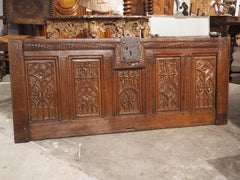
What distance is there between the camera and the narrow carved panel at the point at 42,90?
1.95 m

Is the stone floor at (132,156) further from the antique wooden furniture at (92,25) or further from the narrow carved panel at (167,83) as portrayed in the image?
the antique wooden furniture at (92,25)

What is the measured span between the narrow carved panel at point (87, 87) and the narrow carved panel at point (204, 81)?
27.8 inches

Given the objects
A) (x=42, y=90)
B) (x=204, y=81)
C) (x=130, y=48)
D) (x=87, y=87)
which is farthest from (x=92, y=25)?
(x=204, y=81)

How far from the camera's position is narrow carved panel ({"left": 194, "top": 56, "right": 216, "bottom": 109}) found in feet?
7.22

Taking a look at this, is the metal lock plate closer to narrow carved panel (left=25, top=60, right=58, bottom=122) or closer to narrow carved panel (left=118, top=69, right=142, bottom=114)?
narrow carved panel (left=118, top=69, right=142, bottom=114)

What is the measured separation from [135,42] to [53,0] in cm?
244

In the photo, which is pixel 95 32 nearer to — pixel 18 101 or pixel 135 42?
pixel 135 42

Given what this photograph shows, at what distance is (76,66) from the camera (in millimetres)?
2016

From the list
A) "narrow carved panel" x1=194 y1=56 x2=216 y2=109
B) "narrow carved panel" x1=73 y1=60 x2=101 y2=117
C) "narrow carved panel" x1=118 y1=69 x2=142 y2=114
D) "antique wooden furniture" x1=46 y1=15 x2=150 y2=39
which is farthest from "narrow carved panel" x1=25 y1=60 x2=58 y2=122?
"narrow carved panel" x1=194 y1=56 x2=216 y2=109

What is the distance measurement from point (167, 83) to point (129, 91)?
28 cm

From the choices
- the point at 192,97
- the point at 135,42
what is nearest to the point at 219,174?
the point at 192,97

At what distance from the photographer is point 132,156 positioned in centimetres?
175

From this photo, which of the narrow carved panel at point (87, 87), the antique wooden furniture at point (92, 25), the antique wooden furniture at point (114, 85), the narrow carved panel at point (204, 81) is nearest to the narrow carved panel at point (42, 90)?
the antique wooden furniture at point (114, 85)

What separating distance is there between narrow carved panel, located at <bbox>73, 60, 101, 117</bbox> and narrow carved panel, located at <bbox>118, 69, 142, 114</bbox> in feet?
0.50
